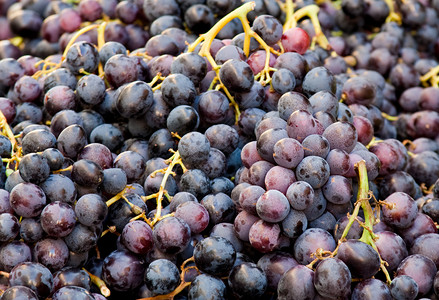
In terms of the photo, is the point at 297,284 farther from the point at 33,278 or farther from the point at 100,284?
the point at 33,278

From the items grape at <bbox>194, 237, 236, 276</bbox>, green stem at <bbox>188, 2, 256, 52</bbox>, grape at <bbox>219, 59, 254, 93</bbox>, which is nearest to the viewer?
grape at <bbox>194, 237, 236, 276</bbox>

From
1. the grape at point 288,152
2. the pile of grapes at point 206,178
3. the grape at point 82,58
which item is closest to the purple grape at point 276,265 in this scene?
the pile of grapes at point 206,178

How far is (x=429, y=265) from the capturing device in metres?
1.17

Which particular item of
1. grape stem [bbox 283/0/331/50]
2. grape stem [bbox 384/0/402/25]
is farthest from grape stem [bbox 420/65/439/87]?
grape stem [bbox 283/0/331/50]

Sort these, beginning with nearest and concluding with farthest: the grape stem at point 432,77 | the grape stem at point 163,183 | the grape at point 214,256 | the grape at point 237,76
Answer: the grape at point 214,256 → the grape stem at point 163,183 → the grape at point 237,76 → the grape stem at point 432,77

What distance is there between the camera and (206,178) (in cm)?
132

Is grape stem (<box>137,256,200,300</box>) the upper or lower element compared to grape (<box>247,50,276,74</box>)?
lower

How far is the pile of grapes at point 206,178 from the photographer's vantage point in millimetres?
1131

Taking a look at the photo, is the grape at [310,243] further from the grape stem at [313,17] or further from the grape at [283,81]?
the grape stem at [313,17]

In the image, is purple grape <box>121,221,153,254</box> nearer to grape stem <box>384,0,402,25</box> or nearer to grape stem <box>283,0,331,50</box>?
grape stem <box>283,0,331,50</box>

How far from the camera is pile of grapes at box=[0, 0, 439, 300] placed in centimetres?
113

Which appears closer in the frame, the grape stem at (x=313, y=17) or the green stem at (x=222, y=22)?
the green stem at (x=222, y=22)

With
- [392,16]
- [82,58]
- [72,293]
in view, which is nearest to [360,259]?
[72,293]

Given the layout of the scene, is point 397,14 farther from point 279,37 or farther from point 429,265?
point 429,265
